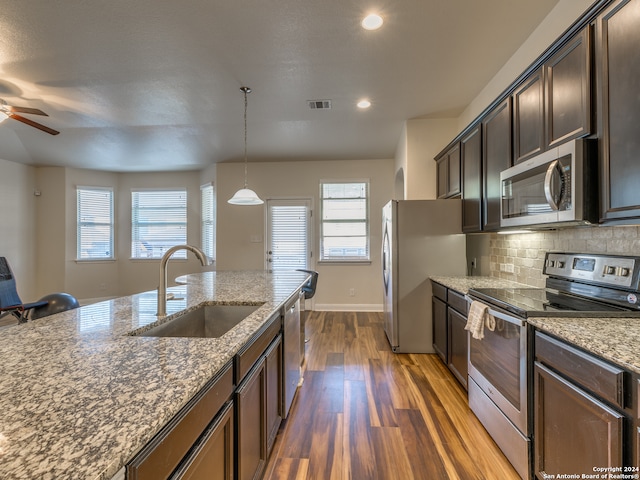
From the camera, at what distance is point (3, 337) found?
1164mm

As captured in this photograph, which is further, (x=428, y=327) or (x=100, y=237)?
(x=100, y=237)

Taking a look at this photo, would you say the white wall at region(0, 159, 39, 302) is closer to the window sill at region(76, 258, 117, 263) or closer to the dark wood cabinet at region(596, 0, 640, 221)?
the window sill at region(76, 258, 117, 263)

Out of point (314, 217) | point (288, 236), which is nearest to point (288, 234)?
point (288, 236)

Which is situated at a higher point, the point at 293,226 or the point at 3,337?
the point at 293,226

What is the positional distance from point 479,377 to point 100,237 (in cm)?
689

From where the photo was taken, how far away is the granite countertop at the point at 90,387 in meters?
0.51

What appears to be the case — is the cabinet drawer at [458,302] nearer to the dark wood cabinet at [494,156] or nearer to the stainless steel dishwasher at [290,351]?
the dark wood cabinet at [494,156]

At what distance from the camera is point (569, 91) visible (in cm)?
158

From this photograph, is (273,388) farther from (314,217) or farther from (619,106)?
(314,217)

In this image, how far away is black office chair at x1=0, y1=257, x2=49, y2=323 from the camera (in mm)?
3649

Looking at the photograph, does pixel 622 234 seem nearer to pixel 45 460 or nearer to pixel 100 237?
pixel 45 460

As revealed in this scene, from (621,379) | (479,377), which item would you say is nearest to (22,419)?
(621,379)

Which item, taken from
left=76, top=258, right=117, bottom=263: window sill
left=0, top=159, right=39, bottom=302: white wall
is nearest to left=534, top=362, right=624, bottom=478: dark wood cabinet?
left=76, top=258, right=117, bottom=263: window sill

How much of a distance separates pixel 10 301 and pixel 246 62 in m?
4.51
